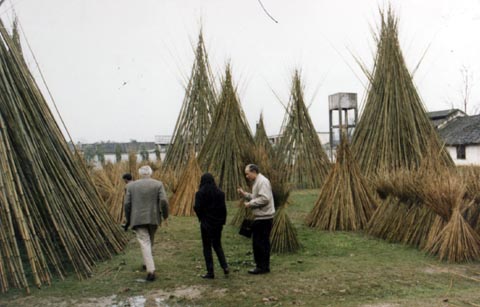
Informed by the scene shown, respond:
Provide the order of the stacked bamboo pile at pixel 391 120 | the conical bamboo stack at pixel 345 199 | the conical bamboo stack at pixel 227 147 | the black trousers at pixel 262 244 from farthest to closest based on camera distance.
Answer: the conical bamboo stack at pixel 227 147 → the stacked bamboo pile at pixel 391 120 → the conical bamboo stack at pixel 345 199 → the black trousers at pixel 262 244

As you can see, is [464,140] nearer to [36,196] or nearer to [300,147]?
[300,147]

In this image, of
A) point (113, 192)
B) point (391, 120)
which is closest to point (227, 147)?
point (113, 192)

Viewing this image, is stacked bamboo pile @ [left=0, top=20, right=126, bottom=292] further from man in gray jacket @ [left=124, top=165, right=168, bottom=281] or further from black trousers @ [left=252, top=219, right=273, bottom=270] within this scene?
black trousers @ [left=252, top=219, right=273, bottom=270]

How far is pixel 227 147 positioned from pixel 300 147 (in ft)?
10.2

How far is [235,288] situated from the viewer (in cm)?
445

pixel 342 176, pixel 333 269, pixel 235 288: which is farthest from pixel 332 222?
pixel 235 288

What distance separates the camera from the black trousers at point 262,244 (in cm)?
498

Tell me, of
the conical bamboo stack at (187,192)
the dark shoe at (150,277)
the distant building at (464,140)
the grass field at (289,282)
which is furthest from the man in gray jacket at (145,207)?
the distant building at (464,140)

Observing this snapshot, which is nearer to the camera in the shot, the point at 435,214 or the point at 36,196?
the point at 36,196

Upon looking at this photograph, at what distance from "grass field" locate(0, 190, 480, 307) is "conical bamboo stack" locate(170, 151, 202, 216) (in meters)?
2.70

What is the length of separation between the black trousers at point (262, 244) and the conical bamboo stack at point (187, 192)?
157 inches

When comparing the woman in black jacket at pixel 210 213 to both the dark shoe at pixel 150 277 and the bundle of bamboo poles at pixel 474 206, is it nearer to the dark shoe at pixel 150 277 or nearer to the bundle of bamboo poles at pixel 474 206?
the dark shoe at pixel 150 277

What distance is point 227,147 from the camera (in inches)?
407

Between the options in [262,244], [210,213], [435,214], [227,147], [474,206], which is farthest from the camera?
[227,147]
